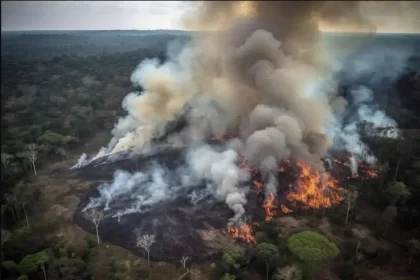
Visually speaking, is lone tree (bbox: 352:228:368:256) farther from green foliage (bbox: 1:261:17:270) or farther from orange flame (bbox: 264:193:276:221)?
green foliage (bbox: 1:261:17:270)

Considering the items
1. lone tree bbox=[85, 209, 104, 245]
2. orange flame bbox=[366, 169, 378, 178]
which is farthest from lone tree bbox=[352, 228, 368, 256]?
lone tree bbox=[85, 209, 104, 245]

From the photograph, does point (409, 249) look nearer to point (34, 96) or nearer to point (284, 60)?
point (284, 60)

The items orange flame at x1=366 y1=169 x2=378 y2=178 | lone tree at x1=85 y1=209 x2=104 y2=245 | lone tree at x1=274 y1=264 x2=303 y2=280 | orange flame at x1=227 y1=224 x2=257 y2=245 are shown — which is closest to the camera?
lone tree at x1=274 y1=264 x2=303 y2=280

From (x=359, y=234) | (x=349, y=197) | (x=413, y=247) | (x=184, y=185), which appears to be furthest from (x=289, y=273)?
(x=184, y=185)

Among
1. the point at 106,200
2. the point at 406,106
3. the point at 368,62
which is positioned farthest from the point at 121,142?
the point at 368,62

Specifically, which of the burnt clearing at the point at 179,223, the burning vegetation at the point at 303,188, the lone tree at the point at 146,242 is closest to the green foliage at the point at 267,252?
the burning vegetation at the point at 303,188

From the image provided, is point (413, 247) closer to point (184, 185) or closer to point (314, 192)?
point (314, 192)
